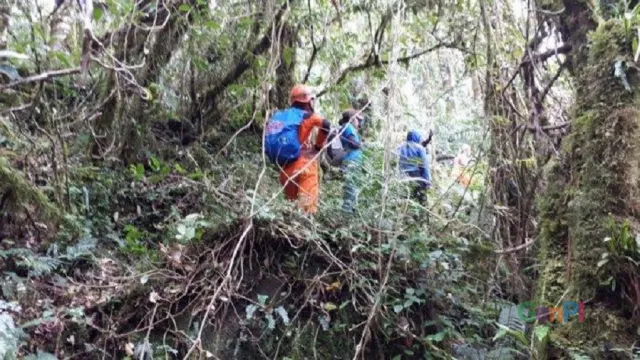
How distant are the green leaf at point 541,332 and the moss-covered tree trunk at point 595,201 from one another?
0.16ft

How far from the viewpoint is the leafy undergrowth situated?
12.1 ft

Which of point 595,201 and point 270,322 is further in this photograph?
point 270,322

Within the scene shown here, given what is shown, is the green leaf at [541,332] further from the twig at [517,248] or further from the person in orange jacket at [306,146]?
the person in orange jacket at [306,146]

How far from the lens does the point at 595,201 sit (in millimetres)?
2738

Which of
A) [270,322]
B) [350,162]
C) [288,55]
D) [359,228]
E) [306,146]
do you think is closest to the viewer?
[270,322]

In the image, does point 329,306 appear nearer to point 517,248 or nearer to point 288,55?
point 517,248

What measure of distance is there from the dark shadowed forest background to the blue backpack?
547 mm

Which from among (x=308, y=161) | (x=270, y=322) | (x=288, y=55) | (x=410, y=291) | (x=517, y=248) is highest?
(x=288, y=55)

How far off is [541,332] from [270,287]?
2.04 meters

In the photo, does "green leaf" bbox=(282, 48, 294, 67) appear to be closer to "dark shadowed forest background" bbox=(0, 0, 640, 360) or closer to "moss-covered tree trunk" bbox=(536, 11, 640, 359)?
"dark shadowed forest background" bbox=(0, 0, 640, 360)

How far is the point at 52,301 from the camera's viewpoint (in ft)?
12.5

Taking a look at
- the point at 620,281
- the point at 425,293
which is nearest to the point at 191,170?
the point at 425,293

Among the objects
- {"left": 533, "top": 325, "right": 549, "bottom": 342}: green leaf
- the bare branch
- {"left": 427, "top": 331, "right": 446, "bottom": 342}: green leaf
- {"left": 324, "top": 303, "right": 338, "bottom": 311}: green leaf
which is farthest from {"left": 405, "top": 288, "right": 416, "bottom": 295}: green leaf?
the bare branch

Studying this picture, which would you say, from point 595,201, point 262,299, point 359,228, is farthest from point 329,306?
point 595,201
